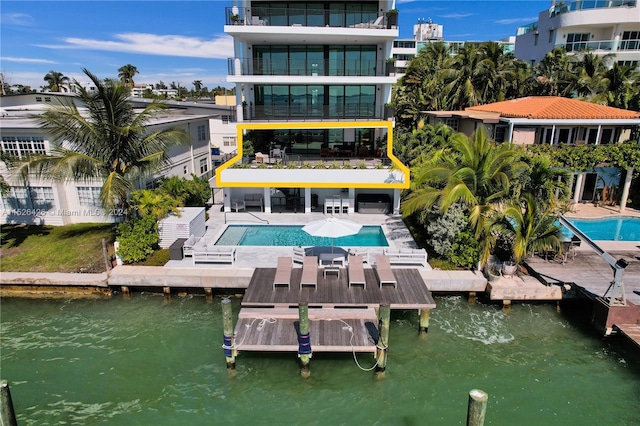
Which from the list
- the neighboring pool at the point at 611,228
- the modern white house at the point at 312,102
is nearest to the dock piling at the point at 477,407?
the modern white house at the point at 312,102

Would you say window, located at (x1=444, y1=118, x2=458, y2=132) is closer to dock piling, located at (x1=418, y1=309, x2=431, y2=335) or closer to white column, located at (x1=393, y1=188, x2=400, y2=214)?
white column, located at (x1=393, y1=188, x2=400, y2=214)

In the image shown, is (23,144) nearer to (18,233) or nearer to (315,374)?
(18,233)

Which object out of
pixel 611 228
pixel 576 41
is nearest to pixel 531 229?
pixel 611 228

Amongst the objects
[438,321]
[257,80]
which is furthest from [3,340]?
[257,80]

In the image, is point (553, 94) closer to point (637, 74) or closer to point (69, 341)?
point (637, 74)

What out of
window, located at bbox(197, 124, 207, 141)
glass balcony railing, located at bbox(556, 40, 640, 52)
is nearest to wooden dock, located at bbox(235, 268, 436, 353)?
window, located at bbox(197, 124, 207, 141)
